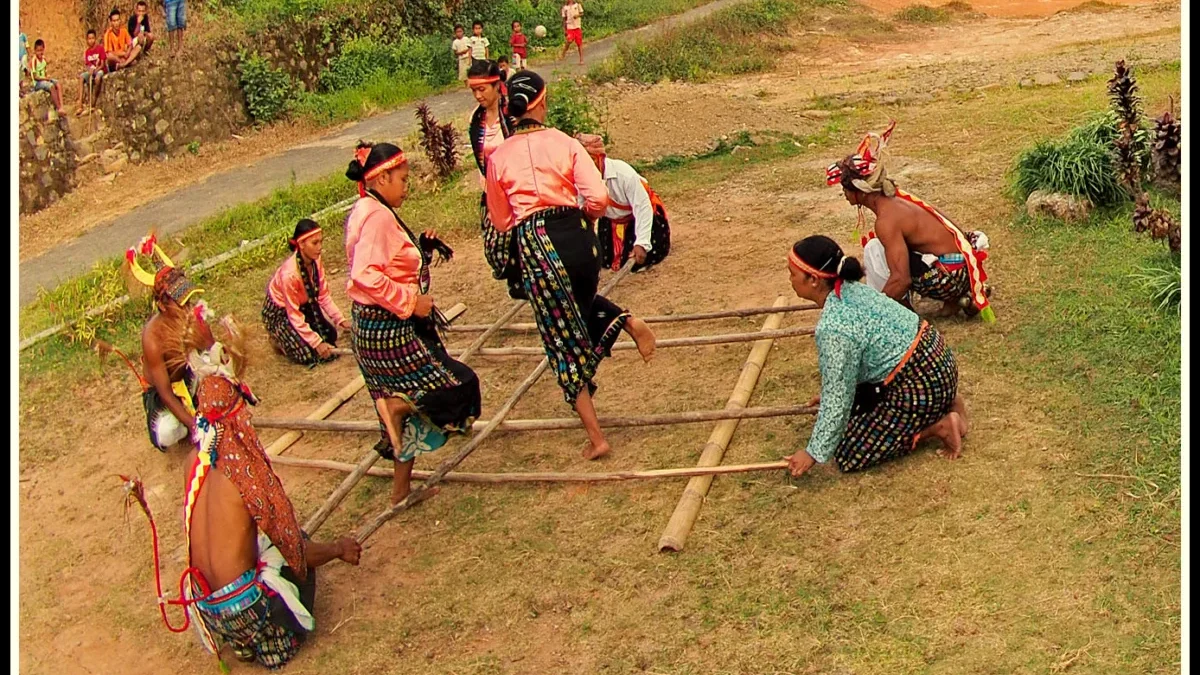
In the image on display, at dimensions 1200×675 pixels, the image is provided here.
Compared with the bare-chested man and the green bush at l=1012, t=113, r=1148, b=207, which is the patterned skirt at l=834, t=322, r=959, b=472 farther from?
the green bush at l=1012, t=113, r=1148, b=207

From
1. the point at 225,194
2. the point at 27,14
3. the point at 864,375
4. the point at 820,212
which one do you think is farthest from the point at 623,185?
the point at 27,14

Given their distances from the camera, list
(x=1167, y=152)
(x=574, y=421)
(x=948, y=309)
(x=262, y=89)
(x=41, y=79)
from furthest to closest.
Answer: (x=262, y=89) < (x=41, y=79) < (x=1167, y=152) < (x=948, y=309) < (x=574, y=421)

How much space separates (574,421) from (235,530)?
6.52ft

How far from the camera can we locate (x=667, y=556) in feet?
14.5

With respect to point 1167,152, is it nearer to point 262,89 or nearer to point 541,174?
point 541,174

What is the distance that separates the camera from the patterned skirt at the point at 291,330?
696 centimetres

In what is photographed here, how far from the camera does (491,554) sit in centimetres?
466

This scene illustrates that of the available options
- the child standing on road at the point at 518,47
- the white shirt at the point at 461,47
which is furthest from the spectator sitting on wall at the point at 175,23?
the child standing on road at the point at 518,47

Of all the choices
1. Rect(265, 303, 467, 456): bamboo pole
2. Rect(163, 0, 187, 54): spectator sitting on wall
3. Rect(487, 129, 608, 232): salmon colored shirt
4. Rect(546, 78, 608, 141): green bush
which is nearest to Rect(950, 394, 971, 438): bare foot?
Rect(487, 129, 608, 232): salmon colored shirt

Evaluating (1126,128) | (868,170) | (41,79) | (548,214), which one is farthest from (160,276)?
(41,79)

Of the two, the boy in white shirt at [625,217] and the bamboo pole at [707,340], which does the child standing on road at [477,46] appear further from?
the bamboo pole at [707,340]

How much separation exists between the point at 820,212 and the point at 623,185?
79.1 inches

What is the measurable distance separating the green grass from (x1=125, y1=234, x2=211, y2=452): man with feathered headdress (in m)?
11.6

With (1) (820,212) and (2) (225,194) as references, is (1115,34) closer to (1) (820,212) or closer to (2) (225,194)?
(1) (820,212)
